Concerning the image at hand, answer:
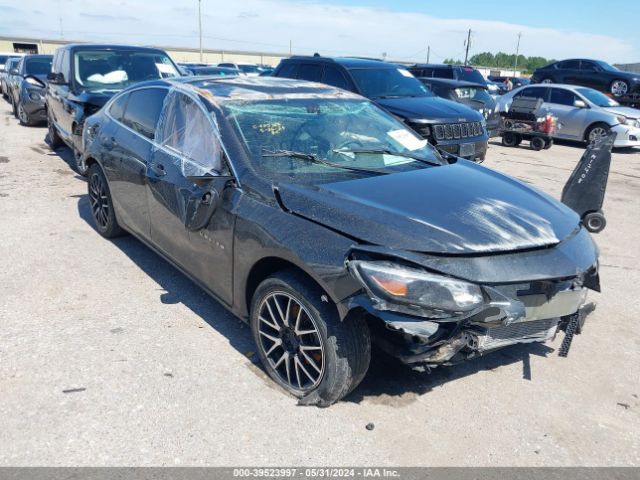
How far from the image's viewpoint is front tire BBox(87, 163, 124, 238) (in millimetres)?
5336

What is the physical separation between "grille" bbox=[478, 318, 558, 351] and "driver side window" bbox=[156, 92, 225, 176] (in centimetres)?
192

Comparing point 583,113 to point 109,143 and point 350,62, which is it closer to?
point 350,62

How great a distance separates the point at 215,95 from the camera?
3934 millimetres

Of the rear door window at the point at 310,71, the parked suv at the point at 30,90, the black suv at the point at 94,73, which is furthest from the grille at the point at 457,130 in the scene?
the parked suv at the point at 30,90

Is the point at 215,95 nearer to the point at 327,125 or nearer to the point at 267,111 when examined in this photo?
the point at 267,111

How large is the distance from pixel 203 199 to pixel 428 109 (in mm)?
6171

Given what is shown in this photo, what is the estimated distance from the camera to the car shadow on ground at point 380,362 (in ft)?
10.7

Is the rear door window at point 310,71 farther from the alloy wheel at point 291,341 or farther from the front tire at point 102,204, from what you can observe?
the alloy wheel at point 291,341

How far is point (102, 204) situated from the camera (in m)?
5.55

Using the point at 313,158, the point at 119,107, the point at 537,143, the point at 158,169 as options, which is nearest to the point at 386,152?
the point at 313,158

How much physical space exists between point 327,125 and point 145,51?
6233 millimetres

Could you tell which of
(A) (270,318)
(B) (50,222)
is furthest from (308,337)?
(B) (50,222)

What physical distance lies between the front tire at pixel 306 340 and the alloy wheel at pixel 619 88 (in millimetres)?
19576

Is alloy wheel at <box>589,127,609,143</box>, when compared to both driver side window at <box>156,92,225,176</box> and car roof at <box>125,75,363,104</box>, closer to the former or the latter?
car roof at <box>125,75,363,104</box>
